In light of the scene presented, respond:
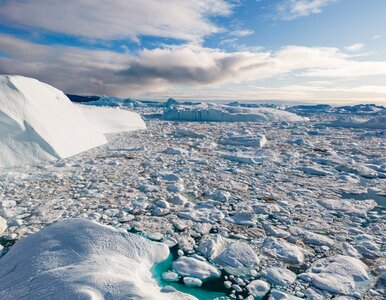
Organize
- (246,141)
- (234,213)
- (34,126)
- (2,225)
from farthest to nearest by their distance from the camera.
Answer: (246,141), (34,126), (234,213), (2,225)

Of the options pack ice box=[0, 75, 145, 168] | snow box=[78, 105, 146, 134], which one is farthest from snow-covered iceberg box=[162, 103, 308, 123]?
pack ice box=[0, 75, 145, 168]

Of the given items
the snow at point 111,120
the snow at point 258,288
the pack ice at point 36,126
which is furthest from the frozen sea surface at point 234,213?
the snow at point 111,120

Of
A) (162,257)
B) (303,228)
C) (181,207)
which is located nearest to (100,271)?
(162,257)

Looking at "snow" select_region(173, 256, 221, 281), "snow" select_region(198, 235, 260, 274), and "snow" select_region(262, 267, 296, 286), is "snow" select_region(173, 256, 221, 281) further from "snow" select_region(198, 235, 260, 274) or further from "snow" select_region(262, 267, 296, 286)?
"snow" select_region(262, 267, 296, 286)

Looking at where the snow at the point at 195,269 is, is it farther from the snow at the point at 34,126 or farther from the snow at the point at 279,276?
the snow at the point at 34,126

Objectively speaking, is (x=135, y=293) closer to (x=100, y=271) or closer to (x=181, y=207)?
(x=100, y=271)

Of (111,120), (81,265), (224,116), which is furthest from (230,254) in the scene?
(224,116)

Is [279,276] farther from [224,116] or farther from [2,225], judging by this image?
[224,116]
